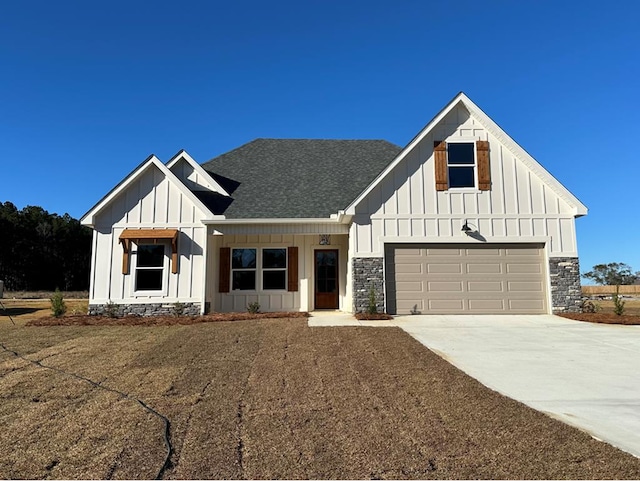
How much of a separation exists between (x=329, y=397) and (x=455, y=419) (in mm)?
1387

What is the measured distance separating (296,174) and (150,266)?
604 cm

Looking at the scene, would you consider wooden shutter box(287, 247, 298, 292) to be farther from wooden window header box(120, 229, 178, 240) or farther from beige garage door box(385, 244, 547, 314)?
wooden window header box(120, 229, 178, 240)

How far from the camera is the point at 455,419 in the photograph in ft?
12.8

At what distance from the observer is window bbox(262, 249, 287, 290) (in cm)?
1341

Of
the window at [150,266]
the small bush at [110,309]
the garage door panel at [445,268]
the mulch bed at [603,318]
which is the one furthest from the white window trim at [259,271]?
the mulch bed at [603,318]

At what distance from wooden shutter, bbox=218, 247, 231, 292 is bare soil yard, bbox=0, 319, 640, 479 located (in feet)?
20.2

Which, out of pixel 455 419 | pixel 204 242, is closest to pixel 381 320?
pixel 204 242

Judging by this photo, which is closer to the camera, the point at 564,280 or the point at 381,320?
the point at 381,320

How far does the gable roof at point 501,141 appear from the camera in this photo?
11.9m

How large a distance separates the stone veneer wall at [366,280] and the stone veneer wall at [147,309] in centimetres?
473

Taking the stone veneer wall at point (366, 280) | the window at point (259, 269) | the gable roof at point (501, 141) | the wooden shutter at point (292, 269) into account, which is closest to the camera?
the stone veneer wall at point (366, 280)

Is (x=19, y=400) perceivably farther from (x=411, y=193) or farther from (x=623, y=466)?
(x=411, y=193)

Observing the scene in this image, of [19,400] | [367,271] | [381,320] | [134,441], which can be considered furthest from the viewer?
[367,271]

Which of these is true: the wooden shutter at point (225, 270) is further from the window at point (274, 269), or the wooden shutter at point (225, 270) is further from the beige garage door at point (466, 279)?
the beige garage door at point (466, 279)
